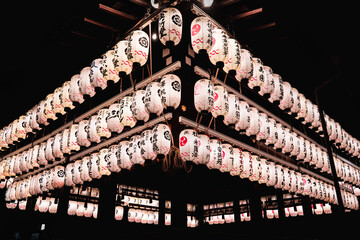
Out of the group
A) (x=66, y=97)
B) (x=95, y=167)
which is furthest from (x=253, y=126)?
(x=66, y=97)

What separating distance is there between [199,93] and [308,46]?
489 cm

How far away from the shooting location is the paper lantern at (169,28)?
4.32 m

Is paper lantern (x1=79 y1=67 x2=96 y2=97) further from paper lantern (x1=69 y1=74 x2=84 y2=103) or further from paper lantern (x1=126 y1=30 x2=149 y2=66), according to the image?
paper lantern (x1=126 y1=30 x2=149 y2=66)

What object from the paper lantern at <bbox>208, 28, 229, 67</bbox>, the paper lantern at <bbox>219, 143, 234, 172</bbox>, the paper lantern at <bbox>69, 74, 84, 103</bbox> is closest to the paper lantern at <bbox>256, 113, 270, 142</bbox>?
the paper lantern at <bbox>219, 143, 234, 172</bbox>

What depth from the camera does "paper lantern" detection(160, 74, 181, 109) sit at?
14.4 ft

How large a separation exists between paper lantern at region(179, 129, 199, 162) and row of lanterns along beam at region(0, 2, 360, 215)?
0.06 ft

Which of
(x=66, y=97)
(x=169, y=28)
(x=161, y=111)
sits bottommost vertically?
(x=161, y=111)

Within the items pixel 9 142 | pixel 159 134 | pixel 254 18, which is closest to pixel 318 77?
pixel 254 18

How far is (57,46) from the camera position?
7.68 m

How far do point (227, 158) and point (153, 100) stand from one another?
2.29m

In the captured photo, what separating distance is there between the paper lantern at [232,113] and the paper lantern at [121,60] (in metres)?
2.12

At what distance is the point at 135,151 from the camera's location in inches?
201

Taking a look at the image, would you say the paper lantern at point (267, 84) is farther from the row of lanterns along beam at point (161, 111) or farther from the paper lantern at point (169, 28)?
the paper lantern at point (169, 28)

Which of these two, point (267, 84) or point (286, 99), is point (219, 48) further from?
point (286, 99)
